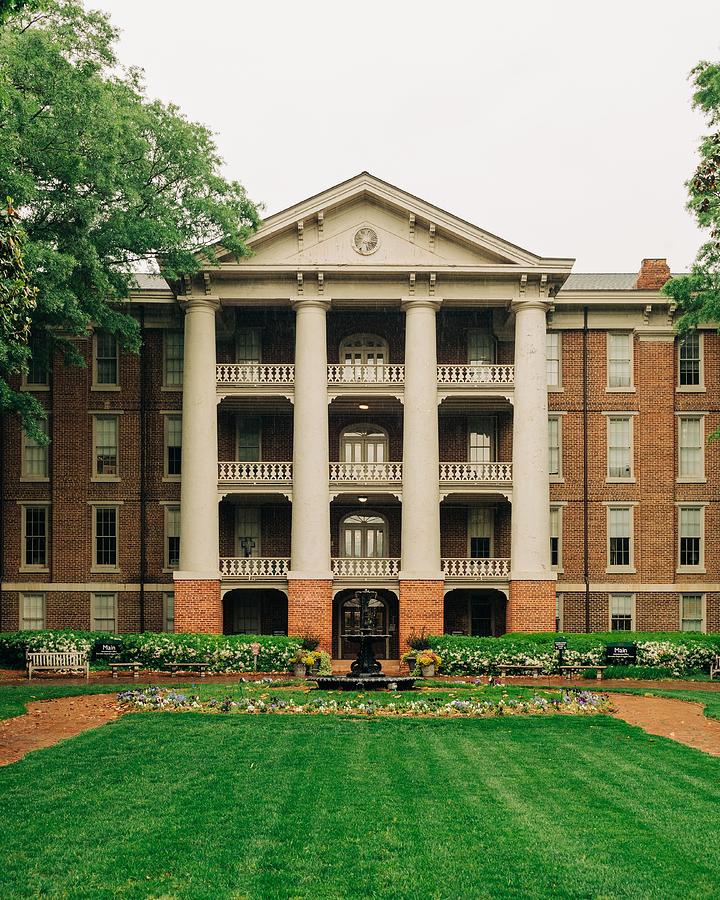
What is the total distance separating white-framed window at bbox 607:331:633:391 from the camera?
41.6 meters

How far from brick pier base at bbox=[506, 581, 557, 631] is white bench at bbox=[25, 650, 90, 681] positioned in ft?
45.9

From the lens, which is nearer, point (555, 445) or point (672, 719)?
point (672, 719)

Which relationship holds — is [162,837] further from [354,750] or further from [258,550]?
[258,550]

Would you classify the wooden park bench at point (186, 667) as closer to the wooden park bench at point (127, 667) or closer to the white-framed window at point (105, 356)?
the wooden park bench at point (127, 667)

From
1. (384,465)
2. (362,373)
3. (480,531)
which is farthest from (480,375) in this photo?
(480,531)

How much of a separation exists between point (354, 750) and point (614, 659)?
1770 centimetres

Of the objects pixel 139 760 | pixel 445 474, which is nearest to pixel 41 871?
pixel 139 760

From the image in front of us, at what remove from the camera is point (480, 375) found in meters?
39.0

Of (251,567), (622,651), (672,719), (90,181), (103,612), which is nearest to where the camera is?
(672,719)

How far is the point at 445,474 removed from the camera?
3938 centimetres

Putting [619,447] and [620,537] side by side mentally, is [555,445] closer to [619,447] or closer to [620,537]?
[619,447]

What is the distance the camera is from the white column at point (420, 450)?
122 ft

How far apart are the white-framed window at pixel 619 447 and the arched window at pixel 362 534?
8759 millimetres

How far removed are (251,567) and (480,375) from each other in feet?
34.0
